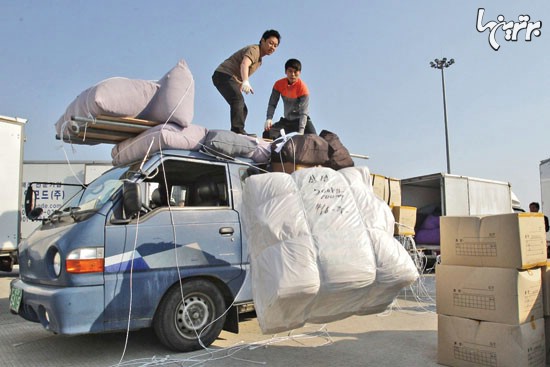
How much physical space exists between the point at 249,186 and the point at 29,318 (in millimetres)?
2571

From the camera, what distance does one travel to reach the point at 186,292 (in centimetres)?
457

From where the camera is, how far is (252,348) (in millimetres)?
4809

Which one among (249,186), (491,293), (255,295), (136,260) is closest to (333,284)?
(255,295)

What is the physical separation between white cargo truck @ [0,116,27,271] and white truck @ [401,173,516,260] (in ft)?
30.4

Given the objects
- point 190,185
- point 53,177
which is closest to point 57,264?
point 190,185

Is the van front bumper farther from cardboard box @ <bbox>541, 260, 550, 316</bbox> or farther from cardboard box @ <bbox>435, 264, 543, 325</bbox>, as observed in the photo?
cardboard box @ <bbox>541, 260, 550, 316</bbox>

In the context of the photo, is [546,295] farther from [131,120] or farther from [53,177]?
[53,177]

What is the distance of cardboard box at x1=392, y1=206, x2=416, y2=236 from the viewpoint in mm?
8062

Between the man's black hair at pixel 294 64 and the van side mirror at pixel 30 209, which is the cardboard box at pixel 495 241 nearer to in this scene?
the man's black hair at pixel 294 64

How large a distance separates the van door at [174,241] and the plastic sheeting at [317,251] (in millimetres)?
986

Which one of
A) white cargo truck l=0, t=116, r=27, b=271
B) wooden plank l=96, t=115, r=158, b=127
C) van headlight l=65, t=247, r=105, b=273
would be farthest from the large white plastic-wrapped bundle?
white cargo truck l=0, t=116, r=27, b=271

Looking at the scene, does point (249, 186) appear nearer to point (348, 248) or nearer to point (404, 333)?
point (348, 248)

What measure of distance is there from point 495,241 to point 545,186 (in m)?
13.2

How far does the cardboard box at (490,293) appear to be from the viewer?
152 inches
